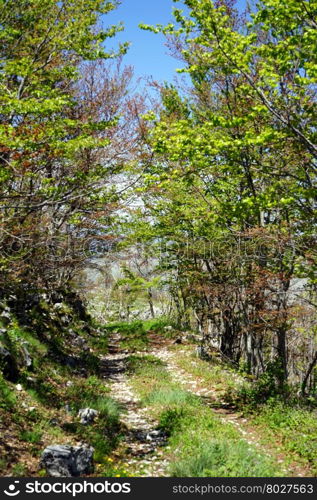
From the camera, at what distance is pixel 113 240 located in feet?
54.7

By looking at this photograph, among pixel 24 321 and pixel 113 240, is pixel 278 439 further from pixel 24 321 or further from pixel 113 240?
pixel 113 240

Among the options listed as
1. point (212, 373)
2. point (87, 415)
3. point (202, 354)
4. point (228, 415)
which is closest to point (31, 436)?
point (87, 415)

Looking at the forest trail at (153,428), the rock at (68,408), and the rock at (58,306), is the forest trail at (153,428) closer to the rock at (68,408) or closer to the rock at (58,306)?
the rock at (68,408)

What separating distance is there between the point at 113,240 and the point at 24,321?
4871mm

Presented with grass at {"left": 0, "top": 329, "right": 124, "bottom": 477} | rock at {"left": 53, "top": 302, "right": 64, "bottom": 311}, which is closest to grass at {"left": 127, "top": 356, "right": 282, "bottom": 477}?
grass at {"left": 0, "top": 329, "right": 124, "bottom": 477}

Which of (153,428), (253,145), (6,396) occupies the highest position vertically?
(253,145)

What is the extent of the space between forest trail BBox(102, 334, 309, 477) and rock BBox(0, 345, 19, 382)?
2.89 m

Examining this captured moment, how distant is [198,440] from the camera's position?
8.15 metres

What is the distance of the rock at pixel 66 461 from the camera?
6742mm

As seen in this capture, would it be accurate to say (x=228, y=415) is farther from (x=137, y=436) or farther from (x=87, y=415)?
(x=87, y=415)

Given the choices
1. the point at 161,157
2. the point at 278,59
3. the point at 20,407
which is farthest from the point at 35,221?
the point at 278,59

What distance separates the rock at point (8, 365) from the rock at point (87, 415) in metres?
1.75

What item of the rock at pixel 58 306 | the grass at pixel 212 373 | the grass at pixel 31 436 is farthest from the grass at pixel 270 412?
the rock at pixel 58 306

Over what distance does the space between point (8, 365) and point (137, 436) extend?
3418 mm
